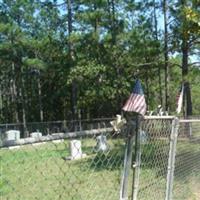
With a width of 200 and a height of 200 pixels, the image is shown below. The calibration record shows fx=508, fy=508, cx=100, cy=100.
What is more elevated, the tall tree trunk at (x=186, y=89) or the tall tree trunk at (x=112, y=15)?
the tall tree trunk at (x=112, y=15)

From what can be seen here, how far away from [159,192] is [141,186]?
36cm

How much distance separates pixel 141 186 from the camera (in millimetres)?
5629

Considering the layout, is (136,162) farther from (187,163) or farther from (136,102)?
(187,163)

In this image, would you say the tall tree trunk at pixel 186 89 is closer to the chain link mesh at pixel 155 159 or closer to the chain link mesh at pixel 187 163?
the chain link mesh at pixel 187 163

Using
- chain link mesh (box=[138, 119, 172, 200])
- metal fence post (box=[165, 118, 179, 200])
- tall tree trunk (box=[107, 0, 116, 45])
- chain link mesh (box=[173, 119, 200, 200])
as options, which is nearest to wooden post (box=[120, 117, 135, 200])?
chain link mesh (box=[138, 119, 172, 200])

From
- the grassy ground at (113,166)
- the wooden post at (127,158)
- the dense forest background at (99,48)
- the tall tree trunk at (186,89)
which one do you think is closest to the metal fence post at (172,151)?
the grassy ground at (113,166)

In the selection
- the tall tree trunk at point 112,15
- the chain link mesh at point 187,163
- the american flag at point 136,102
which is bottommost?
the chain link mesh at point 187,163

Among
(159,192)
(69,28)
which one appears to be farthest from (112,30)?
(159,192)

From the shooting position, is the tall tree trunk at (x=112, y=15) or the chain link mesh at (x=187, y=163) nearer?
the chain link mesh at (x=187, y=163)

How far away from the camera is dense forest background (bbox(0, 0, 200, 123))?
110ft

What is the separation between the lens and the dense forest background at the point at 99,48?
110ft

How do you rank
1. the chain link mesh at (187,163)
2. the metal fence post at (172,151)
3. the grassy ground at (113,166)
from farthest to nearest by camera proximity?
the chain link mesh at (187,163) → the metal fence post at (172,151) → the grassy ground at (113,166)

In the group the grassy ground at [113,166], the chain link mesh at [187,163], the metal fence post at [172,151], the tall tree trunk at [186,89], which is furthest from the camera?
the tall tree trunk at [186,89]

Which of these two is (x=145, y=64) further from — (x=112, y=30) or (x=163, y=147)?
(x=163, y=147)
